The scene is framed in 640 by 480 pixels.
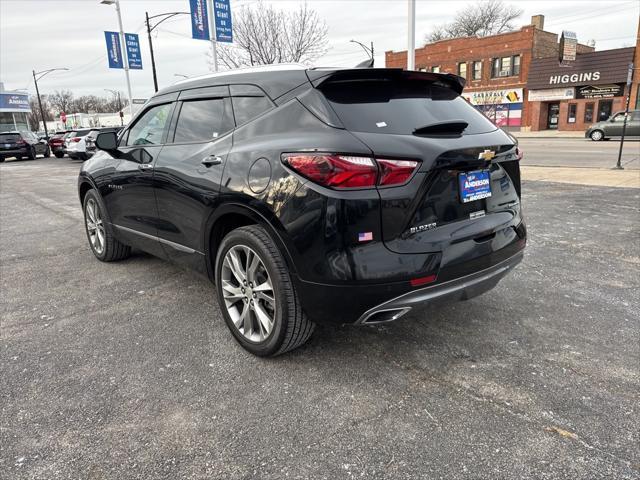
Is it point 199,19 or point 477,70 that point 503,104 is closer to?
point 477,70

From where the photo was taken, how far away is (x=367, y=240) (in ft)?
8.30

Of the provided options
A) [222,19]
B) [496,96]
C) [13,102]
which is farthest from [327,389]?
[13,102]

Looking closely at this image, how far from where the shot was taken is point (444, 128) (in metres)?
2.84

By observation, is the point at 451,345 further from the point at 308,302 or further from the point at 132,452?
the point at 132,452

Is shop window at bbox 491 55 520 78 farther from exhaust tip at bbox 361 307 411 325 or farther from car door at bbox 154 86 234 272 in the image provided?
exhaust tip at bbox 361 307 411 325

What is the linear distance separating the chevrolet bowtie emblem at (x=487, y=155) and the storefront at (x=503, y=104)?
1645 inches

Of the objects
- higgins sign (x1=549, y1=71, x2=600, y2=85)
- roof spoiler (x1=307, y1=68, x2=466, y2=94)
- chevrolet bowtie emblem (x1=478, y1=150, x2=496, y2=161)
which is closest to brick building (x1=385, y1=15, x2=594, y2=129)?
higgins sign (x1=549, y1=71, x2=600, y2=85)

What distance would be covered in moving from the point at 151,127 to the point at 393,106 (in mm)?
2380

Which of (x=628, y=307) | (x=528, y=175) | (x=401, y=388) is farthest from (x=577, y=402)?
(x=528, y=175)

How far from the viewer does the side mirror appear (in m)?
4.54

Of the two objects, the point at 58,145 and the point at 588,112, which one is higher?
the point at 588,112

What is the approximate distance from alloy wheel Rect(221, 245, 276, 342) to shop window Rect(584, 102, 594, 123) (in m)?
41.0

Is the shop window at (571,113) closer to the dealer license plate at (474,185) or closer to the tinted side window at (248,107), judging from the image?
the dealer license plate at (474,185)

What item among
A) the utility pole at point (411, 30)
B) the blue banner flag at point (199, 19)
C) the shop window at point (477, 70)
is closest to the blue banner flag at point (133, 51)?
the blue banner flag at point (199, 19)
